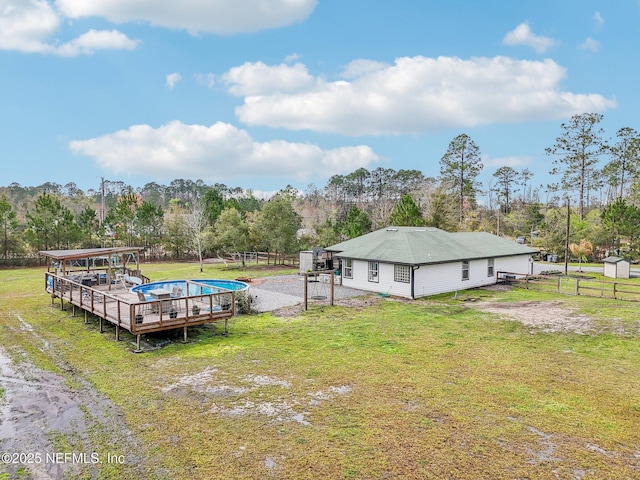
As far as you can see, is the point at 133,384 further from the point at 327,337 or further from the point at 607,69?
the point at 607,69

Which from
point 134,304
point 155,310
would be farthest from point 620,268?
point 134,304

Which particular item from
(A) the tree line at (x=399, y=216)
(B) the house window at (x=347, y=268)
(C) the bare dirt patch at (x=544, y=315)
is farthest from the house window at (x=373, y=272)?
(A) the tree line at (x=399, y=216)

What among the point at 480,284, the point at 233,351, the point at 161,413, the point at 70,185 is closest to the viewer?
the point at 161,413

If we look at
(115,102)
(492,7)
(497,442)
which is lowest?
(497,442)

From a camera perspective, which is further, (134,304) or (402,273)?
(402,273)

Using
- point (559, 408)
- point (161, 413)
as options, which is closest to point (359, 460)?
point (161, 413)

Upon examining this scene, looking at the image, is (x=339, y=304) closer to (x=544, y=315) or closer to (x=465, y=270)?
(x=544, y=315)
